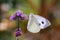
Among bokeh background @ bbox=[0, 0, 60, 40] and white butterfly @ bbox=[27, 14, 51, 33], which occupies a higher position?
white butterfly @ bbox=[27, 14, 51, 33]

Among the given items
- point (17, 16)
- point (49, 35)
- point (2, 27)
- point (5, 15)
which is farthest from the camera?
point (5, 15)

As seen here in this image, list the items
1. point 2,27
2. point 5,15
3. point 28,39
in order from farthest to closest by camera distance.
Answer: point 5,15 < point 2,27 < point 28,39

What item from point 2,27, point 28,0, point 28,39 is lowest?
point 2,27

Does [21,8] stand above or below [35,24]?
below

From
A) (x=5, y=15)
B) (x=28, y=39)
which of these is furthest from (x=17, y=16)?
(x=5, y=15)

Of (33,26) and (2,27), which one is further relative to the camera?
(2,27)

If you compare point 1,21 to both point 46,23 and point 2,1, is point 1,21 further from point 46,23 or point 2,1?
point 46,23

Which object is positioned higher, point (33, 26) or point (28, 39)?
point (33, 26)

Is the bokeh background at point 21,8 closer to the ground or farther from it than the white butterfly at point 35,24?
closer to the ground

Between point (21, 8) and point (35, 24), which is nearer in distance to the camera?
point (35, 24)

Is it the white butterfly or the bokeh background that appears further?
the bokeh background

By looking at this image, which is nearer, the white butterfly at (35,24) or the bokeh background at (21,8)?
the white butterfly at (35,24)
